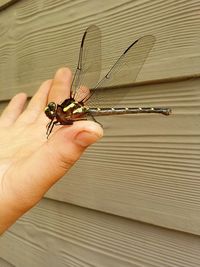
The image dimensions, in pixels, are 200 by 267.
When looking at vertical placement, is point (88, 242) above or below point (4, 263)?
above

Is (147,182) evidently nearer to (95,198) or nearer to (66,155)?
(95,198)

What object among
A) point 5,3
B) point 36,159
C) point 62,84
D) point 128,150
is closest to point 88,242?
point 128,150

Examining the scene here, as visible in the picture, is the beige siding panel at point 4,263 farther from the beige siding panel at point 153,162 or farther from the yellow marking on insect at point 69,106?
the yellow marking on insect at point 69,106

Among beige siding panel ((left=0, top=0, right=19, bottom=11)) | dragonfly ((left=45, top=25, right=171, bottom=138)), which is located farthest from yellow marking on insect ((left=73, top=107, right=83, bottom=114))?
beige siding panel ((left=0, top=0, right=19, bottom=11))

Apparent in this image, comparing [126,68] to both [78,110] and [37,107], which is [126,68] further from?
[37,107]

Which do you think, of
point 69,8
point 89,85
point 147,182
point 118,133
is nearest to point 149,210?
point 147,182

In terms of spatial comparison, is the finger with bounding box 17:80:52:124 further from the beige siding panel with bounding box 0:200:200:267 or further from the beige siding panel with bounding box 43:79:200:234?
the beige siding panel with bounding box 0:200:200:267
